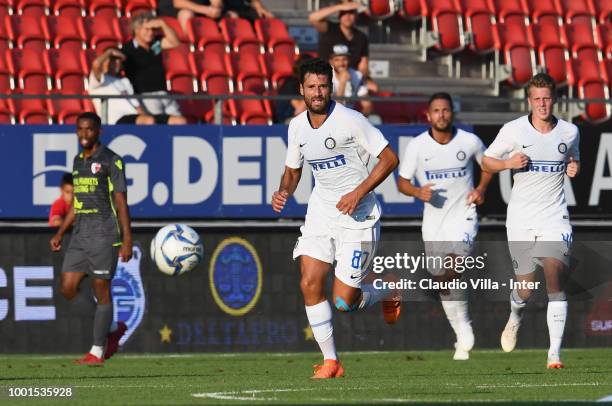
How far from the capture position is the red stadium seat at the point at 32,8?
58.4 ft

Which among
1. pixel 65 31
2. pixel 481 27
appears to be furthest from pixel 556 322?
pixel 481 27

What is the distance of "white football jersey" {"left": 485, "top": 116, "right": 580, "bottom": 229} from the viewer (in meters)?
11.7

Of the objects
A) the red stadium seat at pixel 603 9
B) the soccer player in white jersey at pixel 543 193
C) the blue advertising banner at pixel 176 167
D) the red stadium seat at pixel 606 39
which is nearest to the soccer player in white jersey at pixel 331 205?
the soccer player in white jersey at pixel 543 193

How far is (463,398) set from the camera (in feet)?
27.8

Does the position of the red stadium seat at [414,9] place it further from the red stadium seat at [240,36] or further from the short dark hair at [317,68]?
the short dark hair at [317,68]

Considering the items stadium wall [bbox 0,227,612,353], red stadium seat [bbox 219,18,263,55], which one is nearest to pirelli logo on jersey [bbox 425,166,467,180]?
stadium wall [bbox 0,227,612,353]

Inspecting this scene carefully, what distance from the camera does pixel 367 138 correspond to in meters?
10.1

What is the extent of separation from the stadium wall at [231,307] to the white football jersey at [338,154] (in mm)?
4828

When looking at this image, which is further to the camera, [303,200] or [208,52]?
[208,52]

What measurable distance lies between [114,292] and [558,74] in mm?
7446

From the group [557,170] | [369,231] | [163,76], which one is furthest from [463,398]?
[163,76]

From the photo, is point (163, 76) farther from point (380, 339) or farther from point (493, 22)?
point (493, 22)

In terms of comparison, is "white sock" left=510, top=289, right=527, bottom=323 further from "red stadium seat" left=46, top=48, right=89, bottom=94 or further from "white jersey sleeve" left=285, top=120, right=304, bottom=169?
"red stadium seat" left=46, top=48, right=89, bottom=94

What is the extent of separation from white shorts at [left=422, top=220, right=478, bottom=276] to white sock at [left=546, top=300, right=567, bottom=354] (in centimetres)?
202
